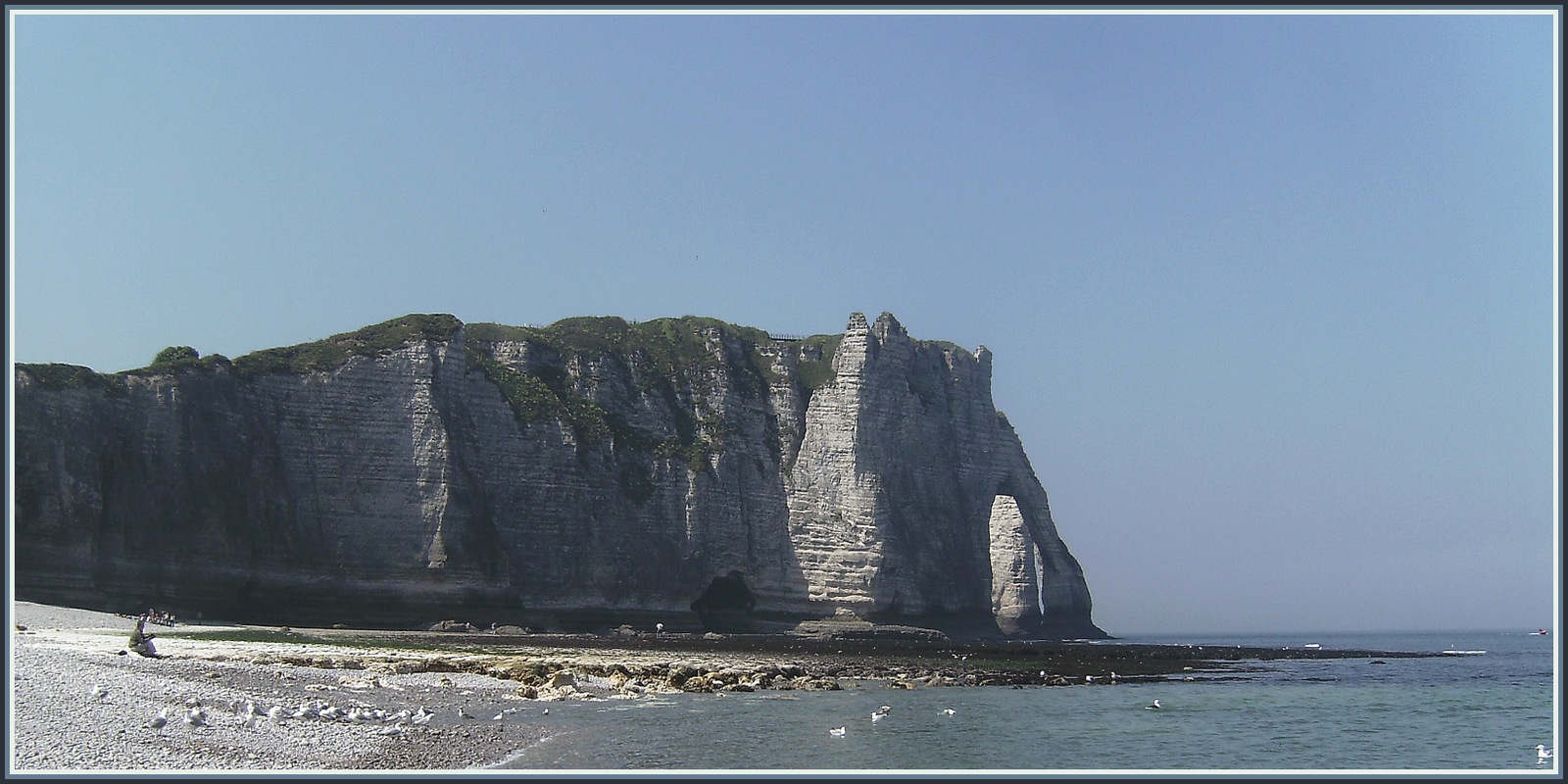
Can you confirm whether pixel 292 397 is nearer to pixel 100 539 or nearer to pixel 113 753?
pixel 100 539

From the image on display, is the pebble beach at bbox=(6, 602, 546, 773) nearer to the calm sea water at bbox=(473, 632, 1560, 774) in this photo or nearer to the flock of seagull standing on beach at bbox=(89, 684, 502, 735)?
the flock of seagull standing on beach at bbox=(89, 684, 502, 735)

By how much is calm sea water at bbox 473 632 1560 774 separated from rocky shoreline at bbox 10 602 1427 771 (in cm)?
146

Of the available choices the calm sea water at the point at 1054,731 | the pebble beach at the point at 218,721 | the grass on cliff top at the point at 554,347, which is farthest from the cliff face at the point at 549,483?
the calm sea water at the point at 1054,731

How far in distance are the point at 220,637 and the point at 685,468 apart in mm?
42727

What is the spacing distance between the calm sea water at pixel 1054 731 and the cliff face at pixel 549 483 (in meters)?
36.9

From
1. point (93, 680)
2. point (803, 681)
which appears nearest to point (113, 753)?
point (93, 680)

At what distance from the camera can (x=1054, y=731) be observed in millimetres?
26281

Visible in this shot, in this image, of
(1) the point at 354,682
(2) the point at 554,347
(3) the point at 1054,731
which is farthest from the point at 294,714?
(2) the point at 554,347

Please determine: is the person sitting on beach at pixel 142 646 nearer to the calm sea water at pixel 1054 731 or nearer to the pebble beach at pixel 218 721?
the pebble beach at pixel 218 721

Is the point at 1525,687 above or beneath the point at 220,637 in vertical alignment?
beneath

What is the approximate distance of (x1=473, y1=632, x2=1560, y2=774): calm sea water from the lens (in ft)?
67.2

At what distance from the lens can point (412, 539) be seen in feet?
215

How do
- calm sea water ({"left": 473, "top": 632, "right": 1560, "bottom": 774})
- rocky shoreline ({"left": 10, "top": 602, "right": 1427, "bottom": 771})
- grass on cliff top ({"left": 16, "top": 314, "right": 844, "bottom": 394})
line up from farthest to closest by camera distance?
grass on cliff top ({"left": 16, "top": 314, "right": 844, "bottom": 394}) → calm sea water ({"left": 473, "top": 632, "right": 1560, "bottom": 774}) → rocky shoreline ({"left": 10, "top": 602, "right": 1427, "bottom": 771})

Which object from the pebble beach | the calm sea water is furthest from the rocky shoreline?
the calm sea water
